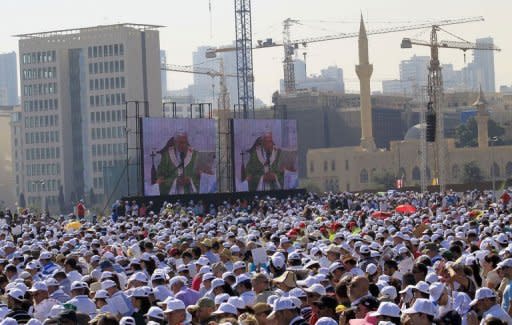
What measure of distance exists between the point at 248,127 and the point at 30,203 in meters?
81.7

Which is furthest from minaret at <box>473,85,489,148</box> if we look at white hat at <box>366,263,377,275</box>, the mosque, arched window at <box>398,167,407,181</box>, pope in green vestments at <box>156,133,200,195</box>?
white hat at <box>366,263,377,275</box>

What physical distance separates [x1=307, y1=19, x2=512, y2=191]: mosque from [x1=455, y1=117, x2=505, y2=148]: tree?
8651 millimetres

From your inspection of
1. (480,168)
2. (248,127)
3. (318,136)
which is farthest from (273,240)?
(318,136)

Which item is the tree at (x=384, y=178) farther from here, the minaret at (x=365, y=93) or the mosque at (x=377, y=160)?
the minaret at (x=365, y=93)

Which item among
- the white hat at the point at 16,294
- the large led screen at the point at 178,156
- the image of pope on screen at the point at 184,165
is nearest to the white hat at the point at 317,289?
the white hat at the point at 16,294

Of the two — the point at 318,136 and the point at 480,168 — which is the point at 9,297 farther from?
the point at 318,136

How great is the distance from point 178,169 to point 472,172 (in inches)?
3068

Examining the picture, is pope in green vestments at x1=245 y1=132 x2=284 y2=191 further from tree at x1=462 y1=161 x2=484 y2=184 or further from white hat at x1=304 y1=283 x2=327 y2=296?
tree at x1=462 y1=161 x2=484 y2=184

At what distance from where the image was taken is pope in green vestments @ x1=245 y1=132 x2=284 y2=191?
60438mm

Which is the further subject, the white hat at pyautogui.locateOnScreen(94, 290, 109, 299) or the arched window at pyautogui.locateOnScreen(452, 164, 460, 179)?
→ the arched window at pyautogui.locateOnScreen(452, 164, 460, 179)

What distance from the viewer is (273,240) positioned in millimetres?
24875

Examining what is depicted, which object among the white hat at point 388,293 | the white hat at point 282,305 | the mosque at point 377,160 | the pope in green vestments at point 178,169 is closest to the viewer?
the white hat at point 282,305

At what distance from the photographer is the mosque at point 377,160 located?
13475 centimetres

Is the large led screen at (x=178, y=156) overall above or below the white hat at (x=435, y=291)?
above
